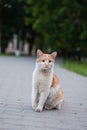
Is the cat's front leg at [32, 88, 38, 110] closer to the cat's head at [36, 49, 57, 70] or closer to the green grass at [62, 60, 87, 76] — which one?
the cat's head at [36, 49, 57, 70]

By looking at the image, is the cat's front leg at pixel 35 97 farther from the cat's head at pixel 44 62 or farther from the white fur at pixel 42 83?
the cat's head at pixel 44 62

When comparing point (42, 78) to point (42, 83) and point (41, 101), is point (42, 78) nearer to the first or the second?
point (42, 83)

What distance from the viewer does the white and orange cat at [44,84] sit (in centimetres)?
813

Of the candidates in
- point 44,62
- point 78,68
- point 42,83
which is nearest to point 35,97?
point 42,83

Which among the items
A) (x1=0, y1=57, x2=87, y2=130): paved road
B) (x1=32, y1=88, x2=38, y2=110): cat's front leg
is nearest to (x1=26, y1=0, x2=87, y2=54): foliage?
(x1=0, y1=57, x2=87, y2=130): paved road

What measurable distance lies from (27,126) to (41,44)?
49257 mm

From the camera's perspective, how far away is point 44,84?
832 centimetres

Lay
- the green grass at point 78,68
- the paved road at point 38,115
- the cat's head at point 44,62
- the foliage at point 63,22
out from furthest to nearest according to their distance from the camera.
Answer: the foliage at point 63,22
the green grass at point 78,68
the cat's head at point 44,62
the paved road at point 38,115

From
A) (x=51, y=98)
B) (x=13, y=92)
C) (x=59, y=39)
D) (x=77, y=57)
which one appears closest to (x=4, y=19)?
(x=77, y=57)

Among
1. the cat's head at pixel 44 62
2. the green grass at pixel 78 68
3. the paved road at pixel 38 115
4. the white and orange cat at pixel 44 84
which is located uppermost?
the cat's head at pixel 44 62

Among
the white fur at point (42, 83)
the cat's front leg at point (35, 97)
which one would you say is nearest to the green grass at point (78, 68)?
the cat's front leg at point (35, 97)

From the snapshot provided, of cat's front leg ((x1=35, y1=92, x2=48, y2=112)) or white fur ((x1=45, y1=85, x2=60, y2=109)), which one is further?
white fur ((x1=45, y1=85, x2=60, y2=109))

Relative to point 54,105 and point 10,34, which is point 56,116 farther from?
point 10,34

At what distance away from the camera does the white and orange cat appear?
320 inches
